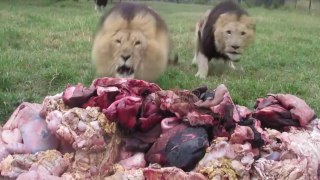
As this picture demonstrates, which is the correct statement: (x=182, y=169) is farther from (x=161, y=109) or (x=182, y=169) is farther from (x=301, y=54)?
(x=301, y=54)

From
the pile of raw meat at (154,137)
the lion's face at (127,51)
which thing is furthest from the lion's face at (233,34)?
the pile of raw meat at (154,137)

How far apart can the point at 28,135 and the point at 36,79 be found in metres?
2.52

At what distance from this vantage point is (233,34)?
747 cm

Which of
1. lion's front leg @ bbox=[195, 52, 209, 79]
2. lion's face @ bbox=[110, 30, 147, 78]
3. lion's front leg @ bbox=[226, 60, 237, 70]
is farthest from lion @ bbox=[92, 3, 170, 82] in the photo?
lion's front leg @ bbox=[226, 60, 237, 70]

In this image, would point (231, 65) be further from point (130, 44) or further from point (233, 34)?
point (130, 44)

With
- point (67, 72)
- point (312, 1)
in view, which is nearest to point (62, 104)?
point (67, 72)

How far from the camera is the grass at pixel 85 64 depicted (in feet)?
19.9

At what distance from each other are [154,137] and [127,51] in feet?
6.26

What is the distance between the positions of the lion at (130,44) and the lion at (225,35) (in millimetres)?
1487

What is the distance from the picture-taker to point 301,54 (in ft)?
32.2

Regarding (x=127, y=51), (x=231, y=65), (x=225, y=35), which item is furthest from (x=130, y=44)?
(x=231, y=65)

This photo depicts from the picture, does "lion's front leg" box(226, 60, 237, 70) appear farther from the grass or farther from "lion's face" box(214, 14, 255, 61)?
"lion's face" box(214, 14, 255, 61)

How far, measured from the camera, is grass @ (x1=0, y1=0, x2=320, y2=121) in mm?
6074

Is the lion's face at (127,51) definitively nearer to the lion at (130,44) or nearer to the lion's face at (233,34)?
the lion at (130,44)
